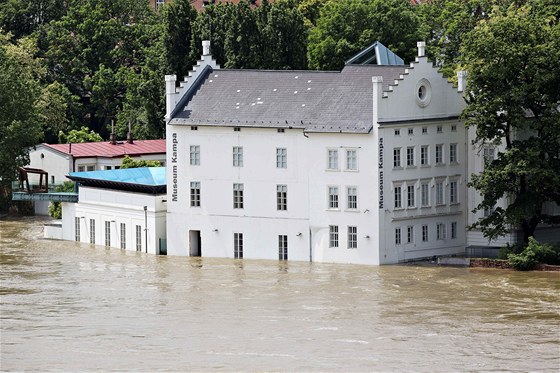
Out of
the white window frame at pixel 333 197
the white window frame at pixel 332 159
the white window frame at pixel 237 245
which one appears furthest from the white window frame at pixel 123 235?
the white window frame at pixel 332 159

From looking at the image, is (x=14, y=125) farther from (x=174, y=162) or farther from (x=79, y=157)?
(x=174, y=162)

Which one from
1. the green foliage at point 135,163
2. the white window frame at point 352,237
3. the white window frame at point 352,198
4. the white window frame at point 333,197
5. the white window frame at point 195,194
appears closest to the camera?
the white window frame at point 352,237

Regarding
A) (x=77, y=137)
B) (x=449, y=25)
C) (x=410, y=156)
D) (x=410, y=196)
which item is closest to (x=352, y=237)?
(x=410, y=196)

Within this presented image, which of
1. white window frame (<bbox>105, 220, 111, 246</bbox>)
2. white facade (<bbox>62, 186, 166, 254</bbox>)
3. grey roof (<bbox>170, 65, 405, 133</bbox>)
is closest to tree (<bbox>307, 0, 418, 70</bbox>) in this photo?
grey roof (<bbox>170, 65, 405, 133</bbox>)

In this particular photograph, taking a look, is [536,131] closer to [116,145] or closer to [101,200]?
[101,200]

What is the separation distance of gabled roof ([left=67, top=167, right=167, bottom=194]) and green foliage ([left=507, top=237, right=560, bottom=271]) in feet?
65.6

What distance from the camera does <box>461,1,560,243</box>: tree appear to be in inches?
4021

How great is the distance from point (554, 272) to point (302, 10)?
57.2 m

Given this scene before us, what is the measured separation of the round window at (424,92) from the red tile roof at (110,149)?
28.2 metres

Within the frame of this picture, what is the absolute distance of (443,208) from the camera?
10744 centimetres

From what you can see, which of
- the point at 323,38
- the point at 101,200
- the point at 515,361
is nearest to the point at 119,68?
the point at 323,38

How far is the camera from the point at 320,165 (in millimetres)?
105875

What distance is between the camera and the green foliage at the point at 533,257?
102250 millimetres

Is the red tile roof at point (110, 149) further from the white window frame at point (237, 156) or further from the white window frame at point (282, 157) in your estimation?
the white window frame at point (282, 157)
